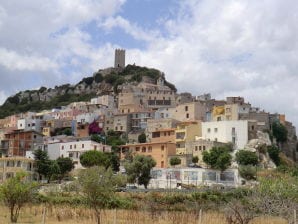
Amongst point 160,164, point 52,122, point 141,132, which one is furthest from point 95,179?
point 52,122

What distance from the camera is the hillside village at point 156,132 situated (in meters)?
75.1

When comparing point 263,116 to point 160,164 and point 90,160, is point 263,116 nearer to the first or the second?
point 160,164

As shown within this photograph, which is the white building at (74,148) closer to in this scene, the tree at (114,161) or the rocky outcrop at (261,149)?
the tree at (114,161)

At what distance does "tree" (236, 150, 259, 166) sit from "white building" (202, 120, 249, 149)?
542 centimetres

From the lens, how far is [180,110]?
98.6 m

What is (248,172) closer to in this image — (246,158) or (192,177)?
(246,158)

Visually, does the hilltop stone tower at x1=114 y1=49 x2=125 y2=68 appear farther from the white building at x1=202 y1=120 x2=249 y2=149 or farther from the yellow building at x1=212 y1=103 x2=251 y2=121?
the white building at x1=202 y1=120 x2=249 y2=149

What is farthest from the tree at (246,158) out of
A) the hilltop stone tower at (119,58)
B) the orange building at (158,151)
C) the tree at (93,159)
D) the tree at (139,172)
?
the hilltop stone tower at (119,58)

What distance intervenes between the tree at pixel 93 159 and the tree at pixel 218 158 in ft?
48.9

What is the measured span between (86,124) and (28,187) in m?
74.9

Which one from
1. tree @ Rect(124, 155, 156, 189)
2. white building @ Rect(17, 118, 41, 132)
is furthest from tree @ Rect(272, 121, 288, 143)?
white building @ Rect(17, 118, 41, 132)

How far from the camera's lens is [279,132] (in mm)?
90500

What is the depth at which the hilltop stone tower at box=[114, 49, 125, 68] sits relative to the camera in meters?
166

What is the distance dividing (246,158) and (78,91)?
88.0 m
